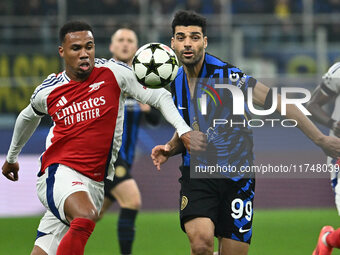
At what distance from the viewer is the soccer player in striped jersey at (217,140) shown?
19.2 ft

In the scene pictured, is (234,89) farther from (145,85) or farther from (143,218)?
(143,218)

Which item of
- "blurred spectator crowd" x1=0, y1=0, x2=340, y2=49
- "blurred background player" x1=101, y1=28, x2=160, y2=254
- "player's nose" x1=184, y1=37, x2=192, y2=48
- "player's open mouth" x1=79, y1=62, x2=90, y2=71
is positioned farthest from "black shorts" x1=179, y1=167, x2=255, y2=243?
"blurred spectator crowd" x1=0, y1=0, x2=340, y2=49

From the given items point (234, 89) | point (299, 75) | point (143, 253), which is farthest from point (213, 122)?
point (299, 75)

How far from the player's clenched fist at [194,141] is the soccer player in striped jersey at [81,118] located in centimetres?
15

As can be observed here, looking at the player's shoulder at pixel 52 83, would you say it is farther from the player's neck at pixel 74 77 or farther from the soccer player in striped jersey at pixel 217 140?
the soccer player in striped jersey at pixel 217 140

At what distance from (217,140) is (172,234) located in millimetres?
5254

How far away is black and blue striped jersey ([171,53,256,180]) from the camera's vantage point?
19.7 ft

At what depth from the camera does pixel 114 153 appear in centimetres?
590

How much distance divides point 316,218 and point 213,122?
23.5 ft

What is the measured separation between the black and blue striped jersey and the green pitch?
3.36 m

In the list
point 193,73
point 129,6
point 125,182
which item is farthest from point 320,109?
point 129,6

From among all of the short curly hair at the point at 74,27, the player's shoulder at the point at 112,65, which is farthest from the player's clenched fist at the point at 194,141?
the short curly hair at the point at 74,27

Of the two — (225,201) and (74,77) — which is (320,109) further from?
(74,77)

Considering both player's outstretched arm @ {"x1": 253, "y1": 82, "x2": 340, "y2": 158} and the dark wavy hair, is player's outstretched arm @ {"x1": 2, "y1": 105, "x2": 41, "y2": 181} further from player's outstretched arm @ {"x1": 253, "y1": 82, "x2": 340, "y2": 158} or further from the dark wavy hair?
player's outstretched arm @ {"x1": 253, "y1": 82, "x2": 340, "y2": 158}
